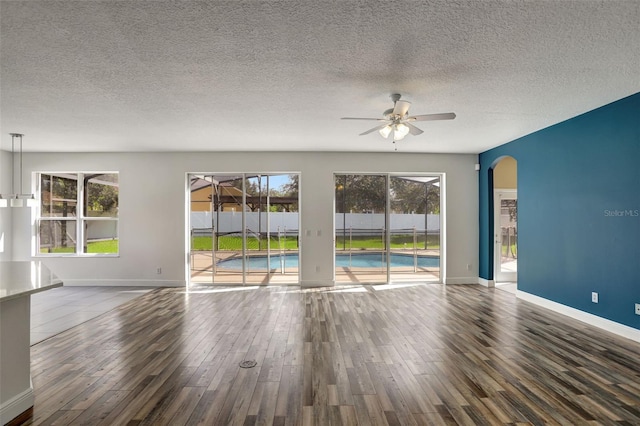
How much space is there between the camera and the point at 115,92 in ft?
11.4

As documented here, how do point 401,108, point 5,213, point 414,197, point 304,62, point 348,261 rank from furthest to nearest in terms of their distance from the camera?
1. point 348,261
2. point 414,197
3. point 5,213
4. point 401,108
5. point 304,62

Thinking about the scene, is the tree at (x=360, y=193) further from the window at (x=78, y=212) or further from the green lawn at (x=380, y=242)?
the window at (x=78, y=212)

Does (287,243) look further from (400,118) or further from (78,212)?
(78,212)

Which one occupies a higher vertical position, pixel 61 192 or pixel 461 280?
pixel 61 192

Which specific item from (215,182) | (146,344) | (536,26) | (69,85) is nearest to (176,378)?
(146,344)

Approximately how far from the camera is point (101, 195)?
677 cm

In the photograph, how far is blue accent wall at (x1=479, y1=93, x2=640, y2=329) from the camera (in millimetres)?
3711

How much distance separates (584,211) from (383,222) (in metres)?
3.32

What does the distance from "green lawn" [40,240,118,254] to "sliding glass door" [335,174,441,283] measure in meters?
4.49

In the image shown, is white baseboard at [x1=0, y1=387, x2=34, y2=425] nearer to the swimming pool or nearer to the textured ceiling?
the textured ceiling

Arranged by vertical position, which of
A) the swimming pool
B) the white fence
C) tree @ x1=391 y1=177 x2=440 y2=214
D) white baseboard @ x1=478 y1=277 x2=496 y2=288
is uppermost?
tree @ x1=391 y1=177 x2=440 y2=214

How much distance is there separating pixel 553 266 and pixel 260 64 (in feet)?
15.7

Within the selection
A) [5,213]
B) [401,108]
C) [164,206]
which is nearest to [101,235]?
[164,206]

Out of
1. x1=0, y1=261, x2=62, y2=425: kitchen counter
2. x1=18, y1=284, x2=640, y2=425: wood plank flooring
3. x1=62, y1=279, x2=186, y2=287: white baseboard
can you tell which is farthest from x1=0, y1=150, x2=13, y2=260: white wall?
x1=0, y1=261, x2=62, y2=425: kitchen counter
